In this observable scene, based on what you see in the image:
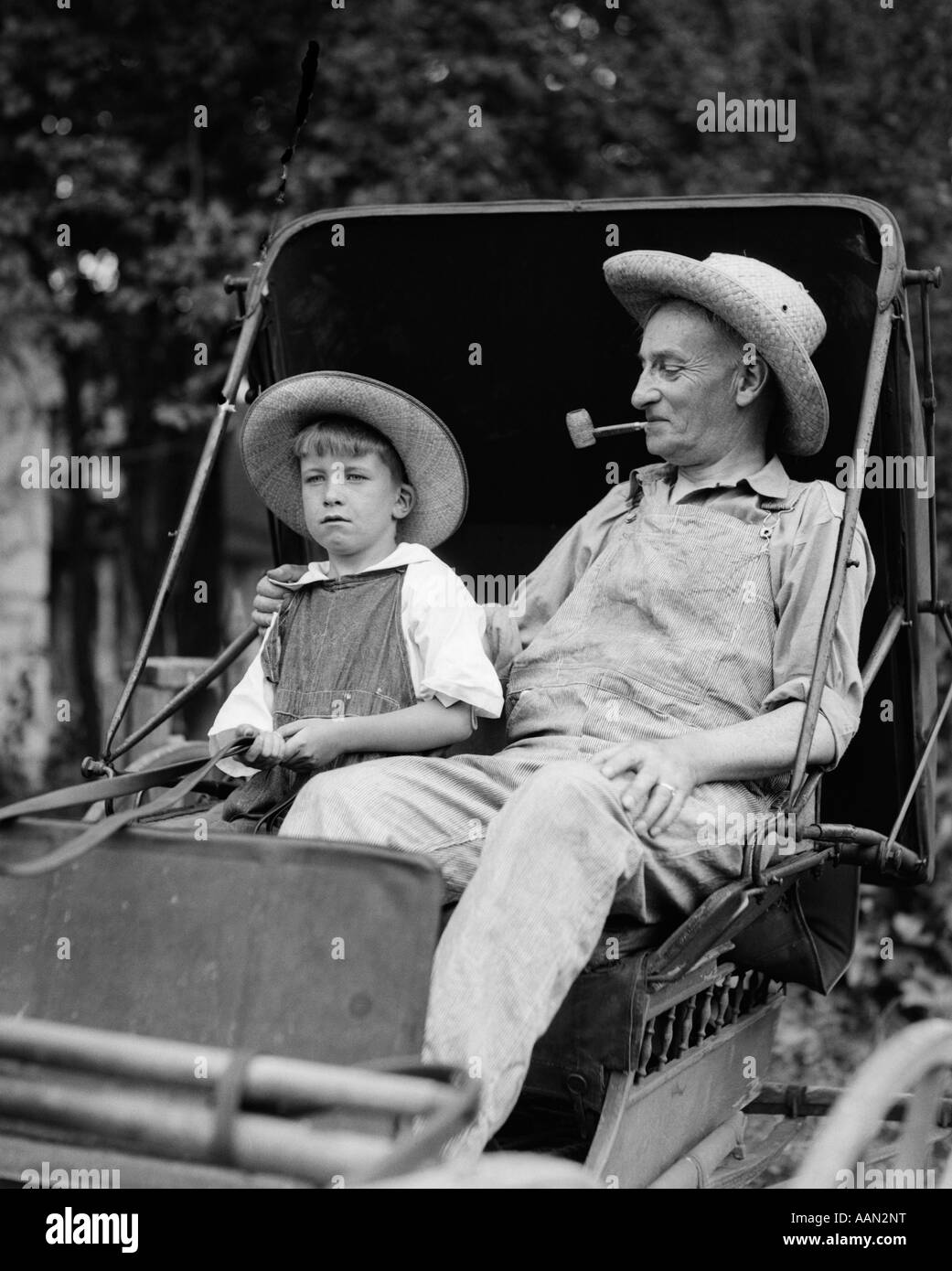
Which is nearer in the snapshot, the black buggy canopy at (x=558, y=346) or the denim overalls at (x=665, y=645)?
the denim overalls at (x=665, y=645)

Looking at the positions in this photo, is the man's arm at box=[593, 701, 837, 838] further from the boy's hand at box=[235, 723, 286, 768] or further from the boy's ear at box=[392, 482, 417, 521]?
the boy's ear at box=[392, 482, 417, 521]

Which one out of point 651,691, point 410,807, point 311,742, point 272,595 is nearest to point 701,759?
point 651,691

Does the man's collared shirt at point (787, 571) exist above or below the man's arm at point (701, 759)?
above

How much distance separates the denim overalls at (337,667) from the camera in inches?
115

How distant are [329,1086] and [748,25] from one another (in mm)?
5712

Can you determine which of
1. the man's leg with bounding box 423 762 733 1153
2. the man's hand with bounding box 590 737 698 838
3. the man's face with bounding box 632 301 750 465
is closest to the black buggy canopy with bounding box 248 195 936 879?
the man's face with bounding box 632 301 750 465

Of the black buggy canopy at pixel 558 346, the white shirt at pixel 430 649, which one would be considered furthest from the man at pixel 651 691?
the black buggy canopy at pixel 558 346

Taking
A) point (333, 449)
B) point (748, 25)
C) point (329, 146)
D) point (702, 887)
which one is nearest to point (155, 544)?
point (329, 146)

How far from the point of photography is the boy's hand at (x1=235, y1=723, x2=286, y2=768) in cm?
265

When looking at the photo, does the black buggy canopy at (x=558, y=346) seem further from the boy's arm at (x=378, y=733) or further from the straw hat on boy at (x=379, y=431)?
the boy's arm at (x=378, y=733)

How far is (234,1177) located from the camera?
5.93ft

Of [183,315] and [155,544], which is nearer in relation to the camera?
[183,315]

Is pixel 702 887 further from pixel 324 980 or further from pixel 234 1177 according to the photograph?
pixel 234 1177
